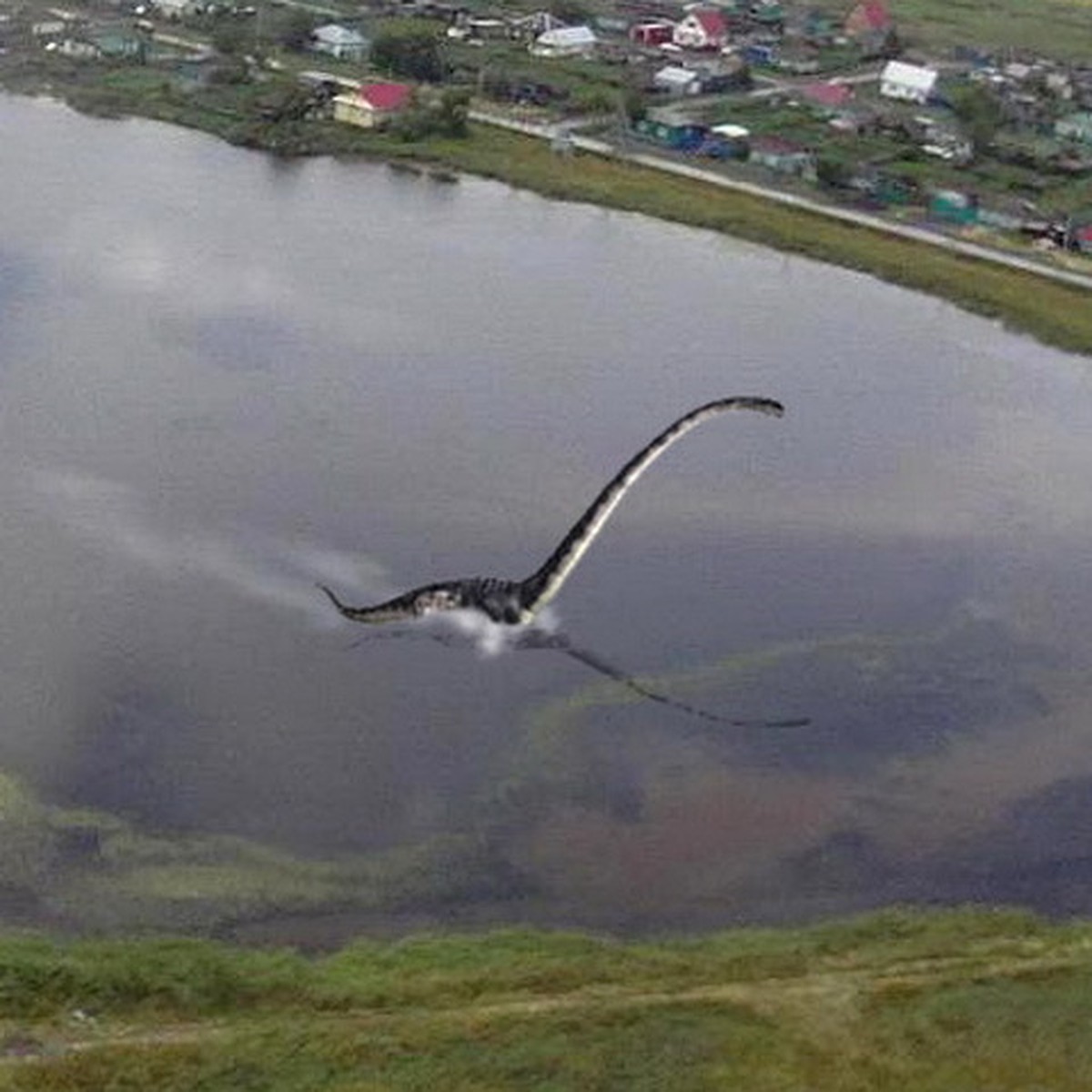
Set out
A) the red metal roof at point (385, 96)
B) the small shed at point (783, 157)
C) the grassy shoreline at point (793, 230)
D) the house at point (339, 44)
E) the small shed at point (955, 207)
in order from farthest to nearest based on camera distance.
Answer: the house at point (339, 44)
the red metal roof at point (385, 96)
the small shed at point (783, 157)
the small shed at point (955, 207)
the grassy shoreline at point (793, 230)

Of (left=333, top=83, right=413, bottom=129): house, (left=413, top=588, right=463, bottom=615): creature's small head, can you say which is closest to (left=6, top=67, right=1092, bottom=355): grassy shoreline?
(left=333, top=83, right=413, bottom=129): house

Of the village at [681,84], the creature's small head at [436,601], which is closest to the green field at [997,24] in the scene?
the village at [681,84]

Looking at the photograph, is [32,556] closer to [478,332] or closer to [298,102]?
[478,332]

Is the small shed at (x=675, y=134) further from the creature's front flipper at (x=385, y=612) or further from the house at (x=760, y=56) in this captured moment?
the creature's front flipper at (x=385, y=612)

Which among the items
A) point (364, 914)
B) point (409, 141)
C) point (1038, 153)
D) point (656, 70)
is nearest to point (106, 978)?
point (364, 914)

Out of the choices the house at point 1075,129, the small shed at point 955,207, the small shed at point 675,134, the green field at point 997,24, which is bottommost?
the green field at point 997,24

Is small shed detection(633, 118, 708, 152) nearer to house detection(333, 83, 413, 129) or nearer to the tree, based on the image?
house detection(333, 83, 413, 129)
